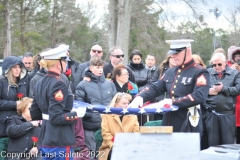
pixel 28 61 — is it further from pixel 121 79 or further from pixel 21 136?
pixel 21 136

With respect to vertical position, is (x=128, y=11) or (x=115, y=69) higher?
(x=128, y=11)

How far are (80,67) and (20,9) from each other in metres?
27.6

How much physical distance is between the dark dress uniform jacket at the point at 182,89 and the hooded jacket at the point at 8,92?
220 centimetres

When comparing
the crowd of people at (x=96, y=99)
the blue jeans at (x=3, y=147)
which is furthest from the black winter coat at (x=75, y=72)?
the blue jeans at (x=3, y=147)

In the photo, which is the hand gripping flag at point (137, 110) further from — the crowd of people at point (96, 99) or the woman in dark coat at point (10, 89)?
the woman in dark coat at point (10, 89)

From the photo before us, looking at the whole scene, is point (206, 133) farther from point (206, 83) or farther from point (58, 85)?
point (58, 85)

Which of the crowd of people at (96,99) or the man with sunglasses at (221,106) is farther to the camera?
the man with sunglasses at (221,106)

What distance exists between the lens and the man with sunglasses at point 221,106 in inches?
289

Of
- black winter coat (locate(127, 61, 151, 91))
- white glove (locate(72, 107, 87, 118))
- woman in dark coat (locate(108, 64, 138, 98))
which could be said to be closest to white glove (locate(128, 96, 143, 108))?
white glove (locate(72, 107, 87, 118))

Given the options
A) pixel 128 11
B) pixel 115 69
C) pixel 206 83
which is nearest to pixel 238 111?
pixel 115 69

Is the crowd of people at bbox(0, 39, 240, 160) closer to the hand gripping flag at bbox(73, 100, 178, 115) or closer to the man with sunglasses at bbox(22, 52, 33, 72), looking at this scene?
the man with sunglasses at bbox(22, 52, 33, 72)

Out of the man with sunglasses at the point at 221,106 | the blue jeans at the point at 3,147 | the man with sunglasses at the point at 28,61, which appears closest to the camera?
the blue jeans at the point at 3,147

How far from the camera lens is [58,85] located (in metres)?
4.90

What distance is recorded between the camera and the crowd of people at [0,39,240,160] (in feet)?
16.5
